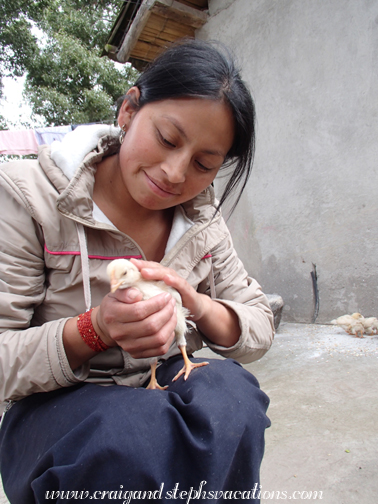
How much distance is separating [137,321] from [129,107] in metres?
0.90

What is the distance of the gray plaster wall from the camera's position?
3.81 metres

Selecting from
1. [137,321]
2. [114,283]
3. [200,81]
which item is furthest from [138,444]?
[200,81]

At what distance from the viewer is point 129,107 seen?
4.78 ft

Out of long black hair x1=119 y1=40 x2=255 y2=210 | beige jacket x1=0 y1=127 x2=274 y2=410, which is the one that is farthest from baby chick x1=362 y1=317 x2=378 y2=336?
long black hair x1=119 y1=40 x2=255 y2=210

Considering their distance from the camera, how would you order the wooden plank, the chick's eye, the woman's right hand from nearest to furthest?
the woman's right hand
the chick's eye
the wooden plank

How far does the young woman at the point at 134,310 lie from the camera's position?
3.16 feet

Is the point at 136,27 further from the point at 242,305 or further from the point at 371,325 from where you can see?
the point at 242,305

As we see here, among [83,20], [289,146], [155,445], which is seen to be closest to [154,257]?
[155,445]

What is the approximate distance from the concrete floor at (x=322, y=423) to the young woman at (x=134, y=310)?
2.22 feet

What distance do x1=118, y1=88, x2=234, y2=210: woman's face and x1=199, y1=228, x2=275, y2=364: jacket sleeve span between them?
1.43 feet

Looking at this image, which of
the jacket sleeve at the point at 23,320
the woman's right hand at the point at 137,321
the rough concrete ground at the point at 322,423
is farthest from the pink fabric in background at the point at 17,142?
the woman's right hand at the point at 137,321

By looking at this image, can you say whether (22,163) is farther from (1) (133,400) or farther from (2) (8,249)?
(1) (133,400)

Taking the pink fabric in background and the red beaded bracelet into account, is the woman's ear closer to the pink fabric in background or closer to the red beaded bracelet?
the red beaded bracelet

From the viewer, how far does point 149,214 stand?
159 centimetres
